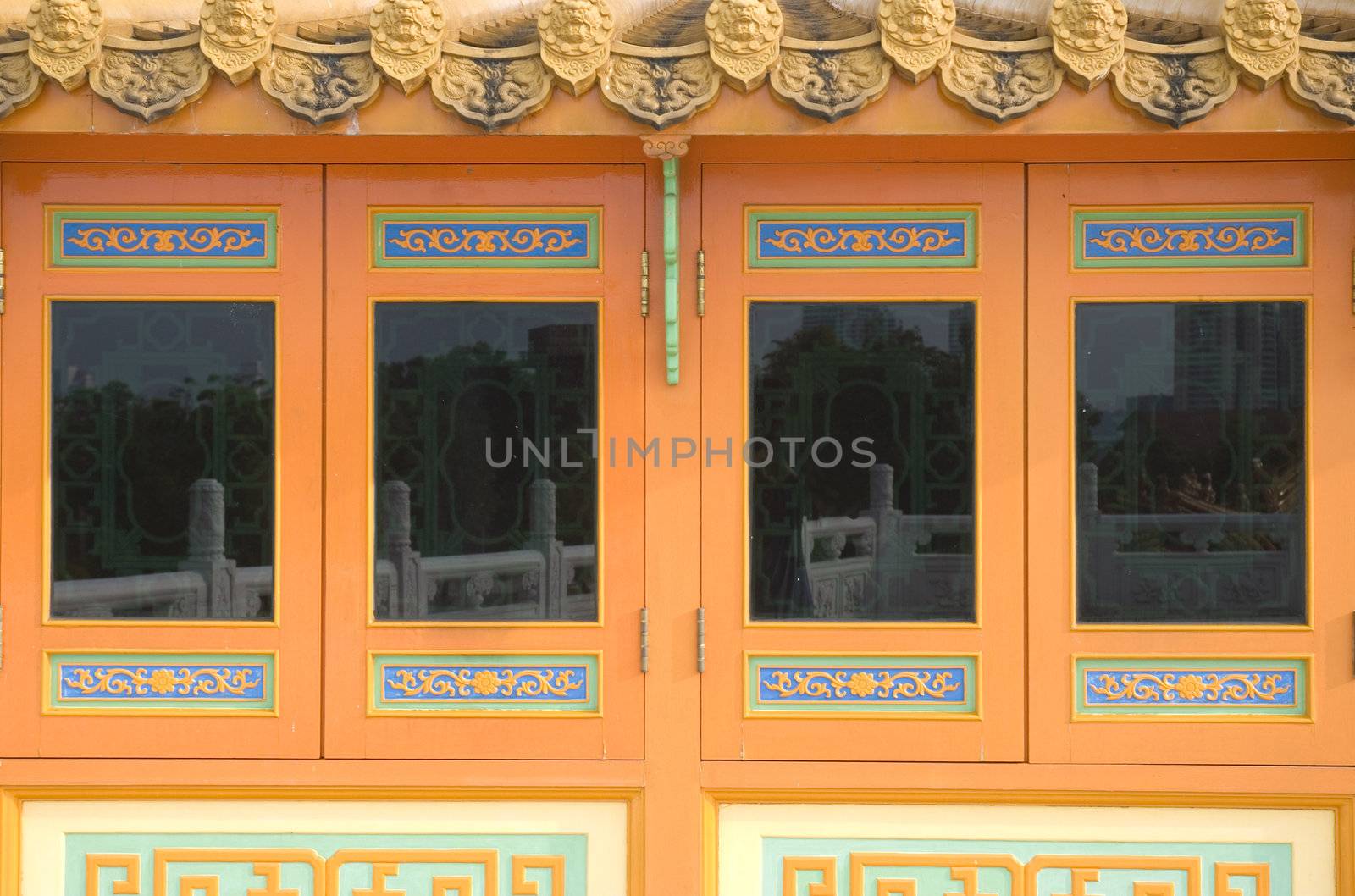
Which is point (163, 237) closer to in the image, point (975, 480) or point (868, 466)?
point (868, 466)

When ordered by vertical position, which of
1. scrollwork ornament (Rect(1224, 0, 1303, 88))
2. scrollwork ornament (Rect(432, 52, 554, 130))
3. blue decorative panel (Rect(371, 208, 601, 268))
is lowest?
blue decorative panel (Rect(371, 208, 601, 268))

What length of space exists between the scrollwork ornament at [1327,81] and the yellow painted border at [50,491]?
3136 millimetres

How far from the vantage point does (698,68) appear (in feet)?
11.4

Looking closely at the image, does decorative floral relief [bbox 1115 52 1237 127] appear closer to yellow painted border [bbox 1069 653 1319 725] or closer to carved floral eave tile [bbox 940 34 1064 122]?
carved floral eave tile [bbox 940 34 1064 122]

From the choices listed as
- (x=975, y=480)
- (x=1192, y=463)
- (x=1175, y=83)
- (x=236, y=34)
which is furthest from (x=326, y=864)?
(x=1175, y=83)

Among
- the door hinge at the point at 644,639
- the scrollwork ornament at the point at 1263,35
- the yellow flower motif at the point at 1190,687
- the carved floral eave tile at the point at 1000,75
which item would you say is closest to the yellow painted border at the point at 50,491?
the door hinge at the point at 644,639

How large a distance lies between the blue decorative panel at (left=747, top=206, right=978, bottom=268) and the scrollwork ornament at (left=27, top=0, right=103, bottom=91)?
78.5 inches

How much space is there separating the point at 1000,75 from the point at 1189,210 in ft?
2.71

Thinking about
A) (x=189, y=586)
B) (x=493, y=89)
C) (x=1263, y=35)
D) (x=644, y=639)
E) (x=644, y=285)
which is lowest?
(x=644, y=639)

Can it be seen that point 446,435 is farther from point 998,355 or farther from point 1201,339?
point 1201,339

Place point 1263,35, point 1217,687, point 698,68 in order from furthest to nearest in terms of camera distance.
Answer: point 1217,687 → point 698,68 → point 1263,35

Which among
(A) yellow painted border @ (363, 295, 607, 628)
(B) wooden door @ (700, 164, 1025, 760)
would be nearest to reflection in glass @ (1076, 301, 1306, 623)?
(B) wooden door @ (700, 164, 1025, 760)

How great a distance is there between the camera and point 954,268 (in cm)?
380

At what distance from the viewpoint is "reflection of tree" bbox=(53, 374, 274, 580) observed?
383cm
